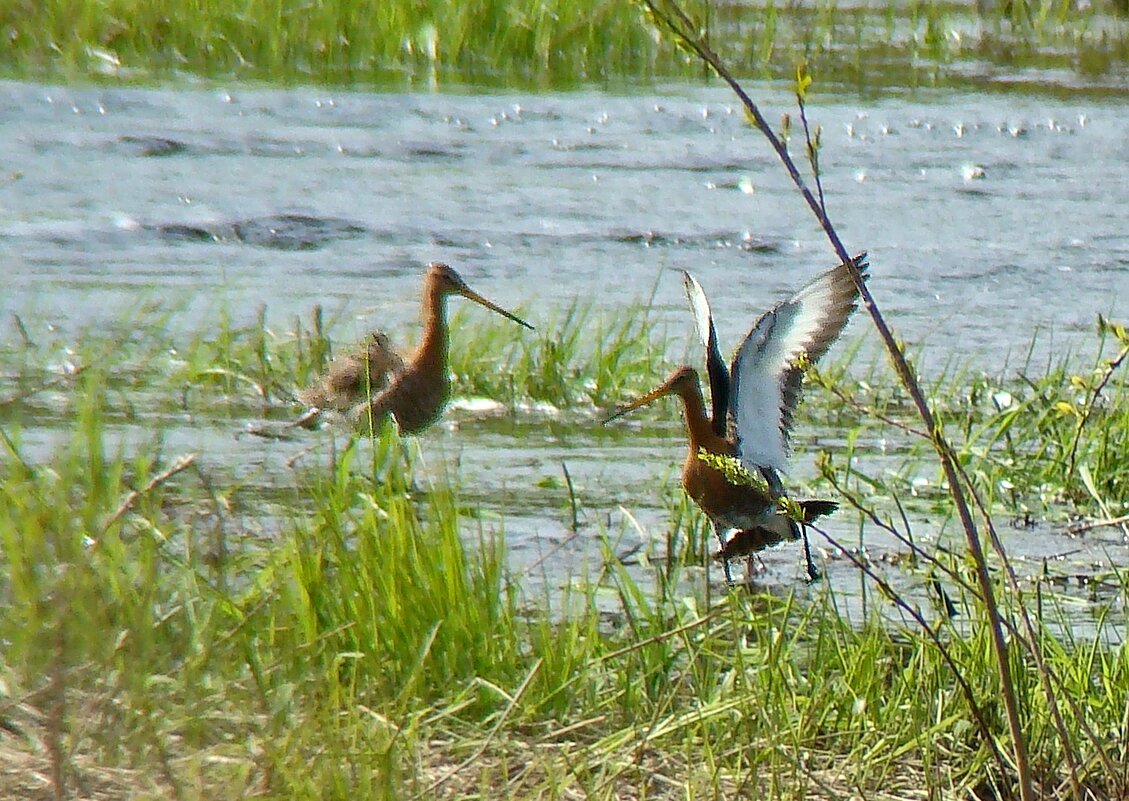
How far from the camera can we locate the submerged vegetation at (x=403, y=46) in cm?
1352

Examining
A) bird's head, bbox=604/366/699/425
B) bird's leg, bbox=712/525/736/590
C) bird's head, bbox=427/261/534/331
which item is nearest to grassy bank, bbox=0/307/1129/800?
bird's leg, bbox=712/525/736/590

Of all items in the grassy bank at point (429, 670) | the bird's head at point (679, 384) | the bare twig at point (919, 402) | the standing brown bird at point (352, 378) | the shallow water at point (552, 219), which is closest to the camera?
the bare twig at point (919, 402)

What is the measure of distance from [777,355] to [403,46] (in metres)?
9.03

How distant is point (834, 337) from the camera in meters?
5.16

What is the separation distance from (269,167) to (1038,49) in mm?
6596

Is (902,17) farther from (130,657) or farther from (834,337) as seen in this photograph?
(130,657)

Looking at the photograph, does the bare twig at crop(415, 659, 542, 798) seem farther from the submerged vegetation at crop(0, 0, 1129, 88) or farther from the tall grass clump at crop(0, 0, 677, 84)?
the tall grass clump at crop(0, 0, 677, 84)

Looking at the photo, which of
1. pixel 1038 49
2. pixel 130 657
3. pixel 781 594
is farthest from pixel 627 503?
pixel 1038 49

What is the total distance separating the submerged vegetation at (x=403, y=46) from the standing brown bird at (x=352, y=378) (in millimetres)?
6983

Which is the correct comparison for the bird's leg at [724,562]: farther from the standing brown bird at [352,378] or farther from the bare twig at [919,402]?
the bare twig at [919,402]

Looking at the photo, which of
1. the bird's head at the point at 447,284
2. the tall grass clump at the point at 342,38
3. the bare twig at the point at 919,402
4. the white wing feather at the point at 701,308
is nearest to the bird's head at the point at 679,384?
the white wing feather at the point at 701,308

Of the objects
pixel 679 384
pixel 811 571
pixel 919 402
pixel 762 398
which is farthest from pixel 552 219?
pixel 919 402

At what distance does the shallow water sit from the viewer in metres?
6.97

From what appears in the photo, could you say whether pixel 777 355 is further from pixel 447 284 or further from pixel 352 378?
pixel 447 284
